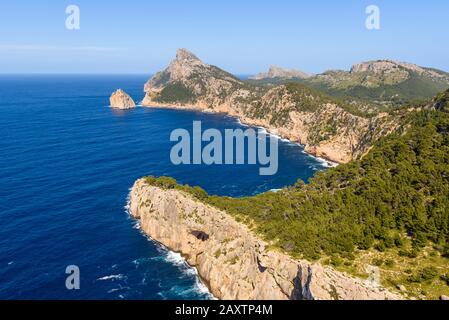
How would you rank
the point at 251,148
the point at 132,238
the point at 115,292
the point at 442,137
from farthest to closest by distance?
1. the point at 251,148
2. the point at 132,238
3. the point at 442,137
4. the point at 115,292

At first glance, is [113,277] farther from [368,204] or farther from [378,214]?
[378,214]

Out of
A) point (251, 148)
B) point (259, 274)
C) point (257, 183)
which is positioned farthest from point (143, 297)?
point (251, 148)

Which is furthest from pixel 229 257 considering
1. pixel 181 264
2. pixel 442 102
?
pixel 442 102

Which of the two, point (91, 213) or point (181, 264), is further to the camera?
point (91, 213)

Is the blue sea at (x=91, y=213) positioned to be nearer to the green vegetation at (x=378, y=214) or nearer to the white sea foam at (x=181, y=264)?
the white sea foam at (x=181, y=264)

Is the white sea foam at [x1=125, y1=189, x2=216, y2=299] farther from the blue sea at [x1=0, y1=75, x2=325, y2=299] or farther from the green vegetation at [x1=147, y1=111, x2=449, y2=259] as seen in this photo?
the green vegetation at [x1=147, y1=111, x2=449, y2=259]

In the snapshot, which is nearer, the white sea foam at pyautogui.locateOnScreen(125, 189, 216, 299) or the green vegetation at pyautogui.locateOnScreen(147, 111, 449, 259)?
the green vegetation at pyautogui.locateOnScreen(147, 111, 449, 259)

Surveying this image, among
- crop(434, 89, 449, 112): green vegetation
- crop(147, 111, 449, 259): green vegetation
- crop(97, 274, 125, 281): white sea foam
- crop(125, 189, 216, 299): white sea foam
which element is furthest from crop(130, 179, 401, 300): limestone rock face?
crop(434, 89, 449, 112): green vegetation
